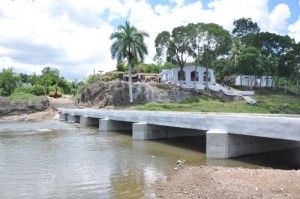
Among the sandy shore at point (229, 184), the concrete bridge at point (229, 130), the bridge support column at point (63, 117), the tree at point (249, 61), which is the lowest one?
the bridge support column at point (63, 117)

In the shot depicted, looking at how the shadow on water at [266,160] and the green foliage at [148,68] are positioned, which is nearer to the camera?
the shadow on water at [266,160]

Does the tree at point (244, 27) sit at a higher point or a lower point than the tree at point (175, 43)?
higher

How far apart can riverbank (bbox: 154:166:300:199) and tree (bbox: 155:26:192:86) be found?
174 feet

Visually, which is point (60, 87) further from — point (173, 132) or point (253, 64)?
point (173, 132)

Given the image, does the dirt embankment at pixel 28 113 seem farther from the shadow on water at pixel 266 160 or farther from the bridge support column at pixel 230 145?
the bridge support column at pixel 230 145

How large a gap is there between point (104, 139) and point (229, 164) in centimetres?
1582

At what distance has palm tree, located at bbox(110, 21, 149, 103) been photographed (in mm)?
60469

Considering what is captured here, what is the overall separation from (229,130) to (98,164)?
7.53 meters

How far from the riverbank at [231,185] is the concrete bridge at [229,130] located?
3.03 metres

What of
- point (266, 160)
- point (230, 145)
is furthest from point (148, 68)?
point (266, 160)

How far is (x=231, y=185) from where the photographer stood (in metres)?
13.1

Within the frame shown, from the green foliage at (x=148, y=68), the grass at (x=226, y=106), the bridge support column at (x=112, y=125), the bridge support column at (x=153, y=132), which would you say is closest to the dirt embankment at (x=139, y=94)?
the grass at (x=226, y=106)

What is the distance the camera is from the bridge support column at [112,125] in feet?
131

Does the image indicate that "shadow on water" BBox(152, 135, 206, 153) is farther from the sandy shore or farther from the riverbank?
the riverbank
